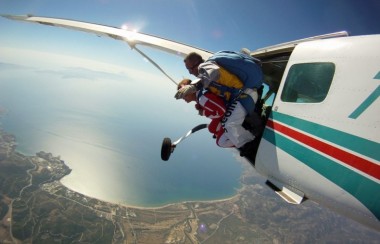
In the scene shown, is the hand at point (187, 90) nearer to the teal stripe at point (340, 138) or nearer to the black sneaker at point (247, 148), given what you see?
the teal stripe at point (340, 138)

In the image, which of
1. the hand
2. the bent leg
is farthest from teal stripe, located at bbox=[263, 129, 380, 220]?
the hand

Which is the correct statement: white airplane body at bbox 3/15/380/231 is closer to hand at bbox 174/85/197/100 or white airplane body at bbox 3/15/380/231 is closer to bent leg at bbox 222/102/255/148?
bent leg at bbox 222/102/255/148

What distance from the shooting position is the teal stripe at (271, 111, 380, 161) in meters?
1.91

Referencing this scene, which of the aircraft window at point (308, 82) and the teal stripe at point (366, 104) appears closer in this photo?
the teal stripe at point (366, 104)

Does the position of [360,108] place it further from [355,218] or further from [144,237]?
[144,237]

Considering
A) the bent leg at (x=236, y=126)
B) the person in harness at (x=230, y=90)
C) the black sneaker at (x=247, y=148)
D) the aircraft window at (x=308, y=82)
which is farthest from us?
the black sneaker at (x=247, y=148)

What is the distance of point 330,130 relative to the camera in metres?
2.28

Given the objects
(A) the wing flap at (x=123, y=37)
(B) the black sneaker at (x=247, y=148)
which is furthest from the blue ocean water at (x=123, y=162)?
(B) the black sneaker at (x=247, y=148)

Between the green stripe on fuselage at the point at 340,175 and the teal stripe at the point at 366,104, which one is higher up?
the teal stripe at the point at 366,104

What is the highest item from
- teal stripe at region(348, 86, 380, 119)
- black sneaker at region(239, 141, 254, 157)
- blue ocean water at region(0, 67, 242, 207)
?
Result: teal stripe at region(348, 86, 380, 119)

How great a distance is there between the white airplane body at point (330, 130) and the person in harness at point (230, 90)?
0.44 metres

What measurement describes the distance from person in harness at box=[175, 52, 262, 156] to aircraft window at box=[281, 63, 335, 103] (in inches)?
19.8

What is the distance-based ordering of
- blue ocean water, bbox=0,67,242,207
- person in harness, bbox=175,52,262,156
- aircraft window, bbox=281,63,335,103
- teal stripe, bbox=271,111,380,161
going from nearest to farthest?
teal stripe, bbox=271,111,380,161, aircraft window, bbox=281,63,335,103, person in harness, bbox=175,52,262,156, blue ocean water, bbox=0,67,242,207

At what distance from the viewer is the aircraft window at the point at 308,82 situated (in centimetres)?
252
